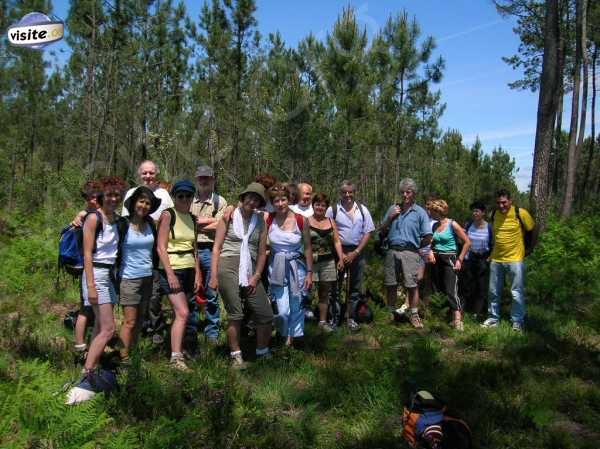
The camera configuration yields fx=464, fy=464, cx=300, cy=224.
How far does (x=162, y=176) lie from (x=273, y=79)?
6695mm

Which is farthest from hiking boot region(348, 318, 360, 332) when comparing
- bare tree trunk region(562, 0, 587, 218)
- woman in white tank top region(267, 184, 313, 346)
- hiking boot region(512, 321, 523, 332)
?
bare tree trunk region(562, 0, 587, 218)

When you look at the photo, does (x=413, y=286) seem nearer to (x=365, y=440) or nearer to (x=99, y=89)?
(x=365, y=440)

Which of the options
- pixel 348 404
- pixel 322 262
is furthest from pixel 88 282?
pixel 322 262

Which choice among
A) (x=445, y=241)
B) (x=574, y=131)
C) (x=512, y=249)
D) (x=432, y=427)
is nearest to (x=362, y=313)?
(x=445, y=241)

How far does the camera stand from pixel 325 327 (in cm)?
523

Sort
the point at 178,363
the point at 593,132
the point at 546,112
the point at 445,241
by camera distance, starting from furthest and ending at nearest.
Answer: the point at 593,132 < the point at 546,112 < the point at 445,241 < the point at 178,363

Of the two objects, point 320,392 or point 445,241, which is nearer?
point 320,392

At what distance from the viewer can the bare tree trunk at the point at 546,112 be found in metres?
7.66

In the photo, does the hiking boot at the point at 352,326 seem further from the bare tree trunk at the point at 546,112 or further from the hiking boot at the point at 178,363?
the bare tree trunk at the point at 546,112

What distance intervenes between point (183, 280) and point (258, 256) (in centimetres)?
71

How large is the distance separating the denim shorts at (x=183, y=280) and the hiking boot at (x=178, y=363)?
56cm

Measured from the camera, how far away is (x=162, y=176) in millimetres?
12453

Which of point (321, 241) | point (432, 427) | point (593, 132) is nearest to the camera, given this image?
point (432, 427)

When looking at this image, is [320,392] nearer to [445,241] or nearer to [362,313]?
[362,313]
